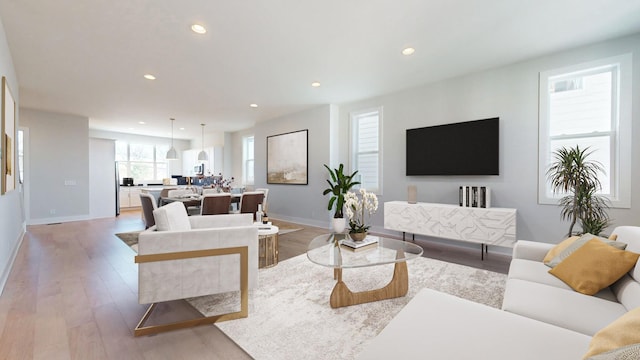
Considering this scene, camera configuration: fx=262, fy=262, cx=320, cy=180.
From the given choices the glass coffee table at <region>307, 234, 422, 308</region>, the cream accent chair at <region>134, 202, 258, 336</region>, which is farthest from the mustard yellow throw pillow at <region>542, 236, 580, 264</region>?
the cream accent chair at <region>134, 202, 258, 336</region>

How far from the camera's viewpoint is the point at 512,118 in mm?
3719

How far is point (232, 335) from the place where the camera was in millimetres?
1850

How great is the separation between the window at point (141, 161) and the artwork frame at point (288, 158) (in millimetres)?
5806

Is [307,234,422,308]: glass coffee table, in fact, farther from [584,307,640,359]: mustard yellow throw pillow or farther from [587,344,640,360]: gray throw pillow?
[587,344,640,360]: gray throw pillow

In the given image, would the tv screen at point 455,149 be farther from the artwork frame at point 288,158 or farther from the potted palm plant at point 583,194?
the artwork frame at point 288,158

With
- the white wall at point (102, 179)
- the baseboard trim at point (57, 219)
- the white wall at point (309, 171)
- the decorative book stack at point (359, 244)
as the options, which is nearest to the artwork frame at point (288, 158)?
the white wall at point (309, 171)

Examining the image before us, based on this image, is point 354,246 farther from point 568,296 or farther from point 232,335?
point 568,296

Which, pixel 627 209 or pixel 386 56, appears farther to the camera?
pixel 386 56

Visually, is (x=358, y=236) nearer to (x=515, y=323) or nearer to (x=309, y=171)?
(x=515, y=323)

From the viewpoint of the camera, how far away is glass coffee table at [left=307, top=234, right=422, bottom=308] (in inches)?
85.7

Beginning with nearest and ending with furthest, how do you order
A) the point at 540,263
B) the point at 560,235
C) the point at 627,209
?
the point at 540,263 → the point at 627,209 → the point at 560,235

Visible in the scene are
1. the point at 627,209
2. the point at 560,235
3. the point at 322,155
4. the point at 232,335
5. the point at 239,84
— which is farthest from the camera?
the point at 322,155

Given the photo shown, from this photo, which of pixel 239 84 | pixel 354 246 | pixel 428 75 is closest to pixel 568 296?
pixel 354 246

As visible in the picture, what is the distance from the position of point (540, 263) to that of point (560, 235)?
1835 millimetres
